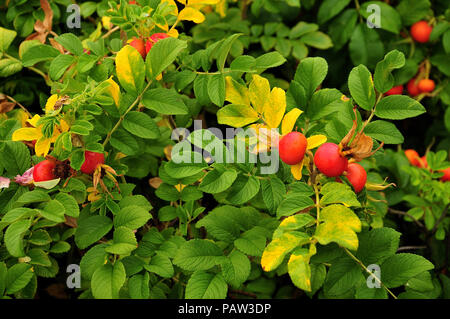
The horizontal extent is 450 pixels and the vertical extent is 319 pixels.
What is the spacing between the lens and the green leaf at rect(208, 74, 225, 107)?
0.84 meters

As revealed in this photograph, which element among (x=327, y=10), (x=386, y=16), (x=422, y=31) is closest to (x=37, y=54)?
(x=327, y=10)

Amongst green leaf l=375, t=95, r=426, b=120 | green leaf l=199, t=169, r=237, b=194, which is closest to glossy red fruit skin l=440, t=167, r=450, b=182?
green leaf l=375, t=95, r=426, b=120

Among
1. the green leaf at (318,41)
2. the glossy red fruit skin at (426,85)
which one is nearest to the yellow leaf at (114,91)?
the green leaf at (318,41)

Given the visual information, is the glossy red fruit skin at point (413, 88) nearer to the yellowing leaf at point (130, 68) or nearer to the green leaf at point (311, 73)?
the green leaf at point (311, 73)

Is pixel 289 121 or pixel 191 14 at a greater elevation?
pixel 191 14

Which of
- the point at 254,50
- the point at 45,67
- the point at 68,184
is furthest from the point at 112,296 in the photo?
the point at 254,50

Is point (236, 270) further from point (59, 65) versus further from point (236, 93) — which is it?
point (59, 65)

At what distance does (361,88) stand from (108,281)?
533 mm

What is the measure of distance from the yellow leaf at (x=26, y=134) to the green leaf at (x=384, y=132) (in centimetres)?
57

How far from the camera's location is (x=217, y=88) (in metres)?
0.85

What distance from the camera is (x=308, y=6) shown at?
4.75ft

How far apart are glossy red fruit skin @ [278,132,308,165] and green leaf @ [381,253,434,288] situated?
223mm

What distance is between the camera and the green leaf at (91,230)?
803 mm

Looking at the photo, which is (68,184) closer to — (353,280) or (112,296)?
(112,296)
